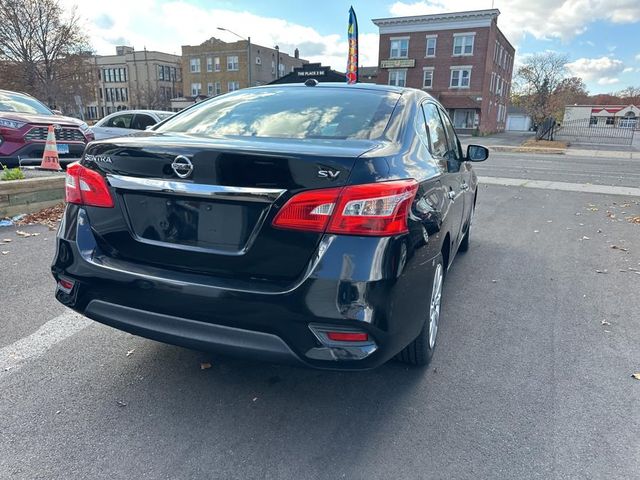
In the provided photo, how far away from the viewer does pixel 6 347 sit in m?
3.02

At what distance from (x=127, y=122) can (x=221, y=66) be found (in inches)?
1971

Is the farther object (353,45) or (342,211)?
(353,45)

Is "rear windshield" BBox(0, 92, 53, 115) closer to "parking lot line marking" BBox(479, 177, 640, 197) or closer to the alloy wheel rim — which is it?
the alloy wheel rim

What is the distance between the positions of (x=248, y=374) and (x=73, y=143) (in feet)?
25.6

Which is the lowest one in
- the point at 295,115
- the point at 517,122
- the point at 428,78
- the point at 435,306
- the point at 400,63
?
the point at 435,306

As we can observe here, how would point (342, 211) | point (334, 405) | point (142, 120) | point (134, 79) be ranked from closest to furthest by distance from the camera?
point (342, 211), point (334, 405), point (142, 120), point (134, 79)

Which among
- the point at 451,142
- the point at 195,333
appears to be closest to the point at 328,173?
the point at 195,333

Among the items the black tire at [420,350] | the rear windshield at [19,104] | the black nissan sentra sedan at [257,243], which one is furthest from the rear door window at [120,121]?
the black tire at [420,350]

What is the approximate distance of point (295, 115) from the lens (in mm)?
2863

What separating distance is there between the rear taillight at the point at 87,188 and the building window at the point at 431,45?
154 feet

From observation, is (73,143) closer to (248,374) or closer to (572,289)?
(248,374)

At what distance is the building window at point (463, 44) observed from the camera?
42844 millimetres

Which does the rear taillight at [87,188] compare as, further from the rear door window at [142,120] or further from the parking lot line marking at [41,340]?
the rear door window at [142,120]

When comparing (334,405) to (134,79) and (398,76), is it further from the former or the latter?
(134,79)
